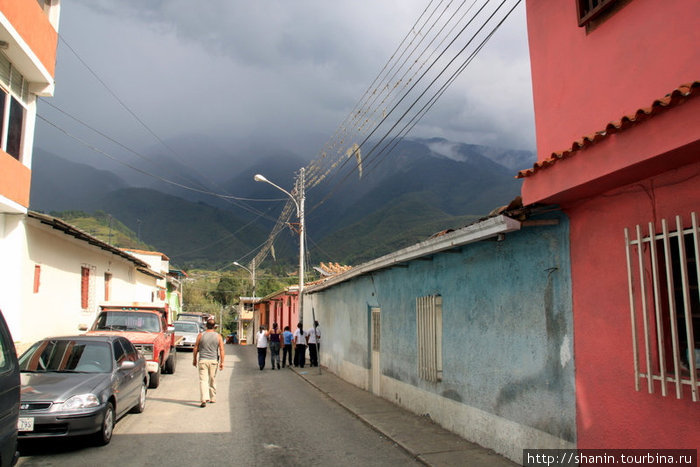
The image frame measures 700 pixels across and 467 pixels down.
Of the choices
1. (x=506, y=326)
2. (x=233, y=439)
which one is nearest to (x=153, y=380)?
(x=233, y=439)

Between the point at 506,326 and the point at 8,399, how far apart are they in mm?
5541

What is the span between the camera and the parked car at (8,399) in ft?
13.6

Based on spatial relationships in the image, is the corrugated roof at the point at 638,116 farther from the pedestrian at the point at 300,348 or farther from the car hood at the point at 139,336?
the pedestrian at the point at 300,348

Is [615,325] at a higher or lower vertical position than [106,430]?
higher

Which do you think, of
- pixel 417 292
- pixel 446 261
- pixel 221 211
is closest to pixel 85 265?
pixel 417 292

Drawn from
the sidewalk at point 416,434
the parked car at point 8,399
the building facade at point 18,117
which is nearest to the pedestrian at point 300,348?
the sidewalk at point 416,434

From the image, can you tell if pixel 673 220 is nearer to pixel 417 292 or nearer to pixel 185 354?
pixel 417 292

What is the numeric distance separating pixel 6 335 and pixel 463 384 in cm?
601

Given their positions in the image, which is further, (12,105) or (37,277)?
(37,277)

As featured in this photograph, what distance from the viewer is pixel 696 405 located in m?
4.04

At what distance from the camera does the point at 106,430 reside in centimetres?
725

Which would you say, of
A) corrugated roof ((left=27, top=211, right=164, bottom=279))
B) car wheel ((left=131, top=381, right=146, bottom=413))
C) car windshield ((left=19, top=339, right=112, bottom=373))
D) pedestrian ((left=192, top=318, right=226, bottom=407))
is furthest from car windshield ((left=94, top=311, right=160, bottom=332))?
car windshield ((left=19, top=339, right=112, bottom=373))

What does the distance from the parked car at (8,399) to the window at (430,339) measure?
630cm

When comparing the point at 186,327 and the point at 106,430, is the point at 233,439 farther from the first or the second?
the point at 186,327
